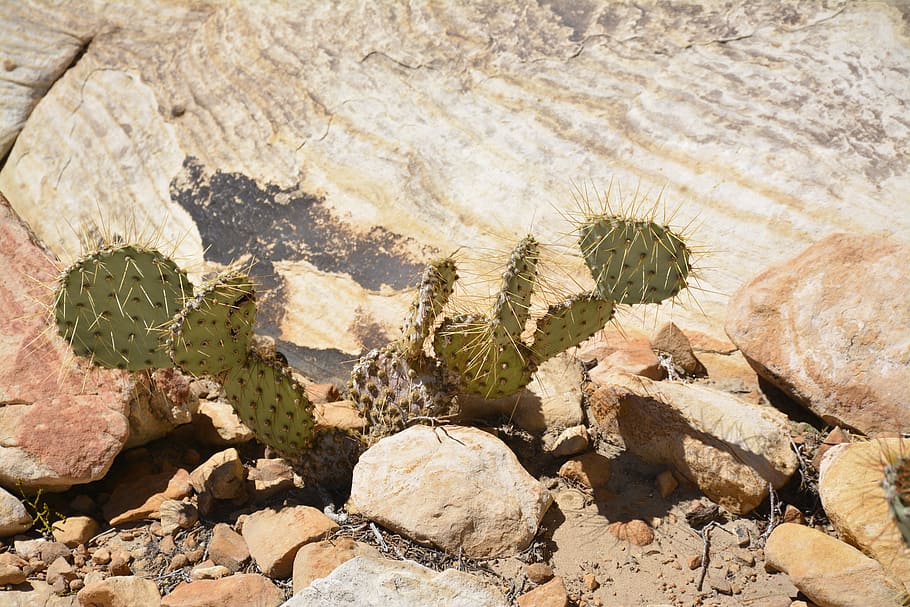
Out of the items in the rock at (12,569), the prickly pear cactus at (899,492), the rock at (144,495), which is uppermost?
the prickly pear cactus at (899,492)

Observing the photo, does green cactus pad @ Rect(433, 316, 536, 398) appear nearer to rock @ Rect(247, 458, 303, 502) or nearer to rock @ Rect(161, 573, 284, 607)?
rock @ Rect(247, 458, 303, 502)

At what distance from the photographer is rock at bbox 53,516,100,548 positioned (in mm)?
2338

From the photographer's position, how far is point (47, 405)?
8.36 ft

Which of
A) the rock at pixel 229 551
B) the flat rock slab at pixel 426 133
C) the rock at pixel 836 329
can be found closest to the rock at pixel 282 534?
the rock at pixel 229 551

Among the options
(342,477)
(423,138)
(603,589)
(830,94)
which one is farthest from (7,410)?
(830,94)

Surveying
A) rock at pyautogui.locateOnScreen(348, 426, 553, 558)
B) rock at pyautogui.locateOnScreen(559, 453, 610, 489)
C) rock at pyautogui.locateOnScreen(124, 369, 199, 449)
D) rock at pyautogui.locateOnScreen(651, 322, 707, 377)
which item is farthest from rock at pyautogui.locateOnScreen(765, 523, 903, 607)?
rock at pyautogui.locateOnScreen(124, 369, 199, 449)

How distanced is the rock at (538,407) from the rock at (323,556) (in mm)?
597

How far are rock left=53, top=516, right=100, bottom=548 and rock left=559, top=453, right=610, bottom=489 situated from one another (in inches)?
52.9

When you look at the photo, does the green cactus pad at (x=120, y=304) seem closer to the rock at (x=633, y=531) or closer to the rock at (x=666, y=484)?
the rock at (x=633, y=531)

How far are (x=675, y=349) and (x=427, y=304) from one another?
40.8 inches

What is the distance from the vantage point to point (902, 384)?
8.10 ft

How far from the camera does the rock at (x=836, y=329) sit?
2.50 metres

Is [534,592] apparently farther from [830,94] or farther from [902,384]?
[830,94]

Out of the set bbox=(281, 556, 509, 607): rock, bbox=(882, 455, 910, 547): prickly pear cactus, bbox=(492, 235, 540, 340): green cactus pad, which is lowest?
bbox=(281, 556, 509, 607): rock
